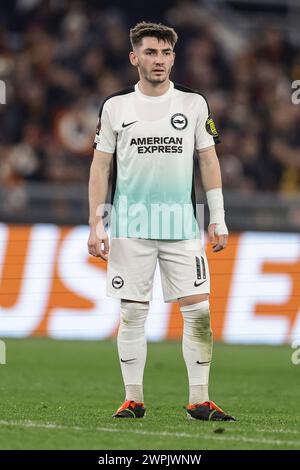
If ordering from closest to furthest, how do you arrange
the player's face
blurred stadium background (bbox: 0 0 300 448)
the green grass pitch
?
the green grass pitch
the player's face
blurred stadium background (bbox: 0 0 300 448)

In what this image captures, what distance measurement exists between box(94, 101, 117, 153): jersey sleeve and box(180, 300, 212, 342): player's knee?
109 centimetres

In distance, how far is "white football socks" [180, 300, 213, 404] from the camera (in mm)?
7645

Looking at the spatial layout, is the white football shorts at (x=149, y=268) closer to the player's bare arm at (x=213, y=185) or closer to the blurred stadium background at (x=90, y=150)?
the player's bare arm at (x=213, y=185)

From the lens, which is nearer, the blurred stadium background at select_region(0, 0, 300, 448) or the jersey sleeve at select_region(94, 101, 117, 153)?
the jersey sleeve at select_region(94, 101, 117, 153)

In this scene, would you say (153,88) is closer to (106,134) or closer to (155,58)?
(155,58)

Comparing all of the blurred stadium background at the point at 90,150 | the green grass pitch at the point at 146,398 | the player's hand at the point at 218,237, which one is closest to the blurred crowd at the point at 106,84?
the blurred stadium background at the point at 90,150

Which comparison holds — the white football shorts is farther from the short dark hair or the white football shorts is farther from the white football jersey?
the short dark hair

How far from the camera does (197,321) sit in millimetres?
7680

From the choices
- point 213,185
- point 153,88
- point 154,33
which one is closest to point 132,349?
point 213,185

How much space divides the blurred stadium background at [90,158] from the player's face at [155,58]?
2718 mm

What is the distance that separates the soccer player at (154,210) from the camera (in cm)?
759

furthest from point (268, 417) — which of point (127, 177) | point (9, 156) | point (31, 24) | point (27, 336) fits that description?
point (31, 24)

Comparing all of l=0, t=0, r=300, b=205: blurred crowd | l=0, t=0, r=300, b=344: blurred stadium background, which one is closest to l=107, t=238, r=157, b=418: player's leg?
l=0, t=0, r=300, b=344: blurred stadium background

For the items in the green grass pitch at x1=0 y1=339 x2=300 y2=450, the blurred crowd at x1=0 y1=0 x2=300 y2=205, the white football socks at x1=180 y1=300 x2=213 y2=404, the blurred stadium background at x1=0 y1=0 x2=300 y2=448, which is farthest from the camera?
the blurred crowd at x1=0 y1=0 x2=300 y2=205
